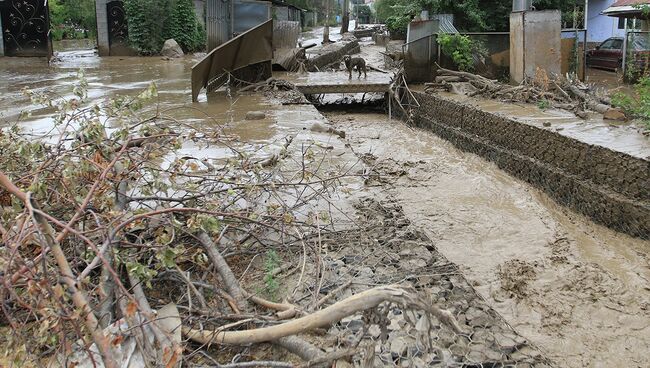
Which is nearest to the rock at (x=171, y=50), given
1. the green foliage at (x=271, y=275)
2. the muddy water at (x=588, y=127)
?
the muddy water at (x=588, y=127)

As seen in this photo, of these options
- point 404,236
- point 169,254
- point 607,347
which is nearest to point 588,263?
point 607,347

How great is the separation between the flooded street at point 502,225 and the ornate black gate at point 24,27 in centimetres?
863

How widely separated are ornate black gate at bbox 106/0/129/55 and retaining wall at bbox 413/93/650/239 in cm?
1712

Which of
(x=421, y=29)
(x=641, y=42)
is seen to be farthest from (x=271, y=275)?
(x=641, y=42)

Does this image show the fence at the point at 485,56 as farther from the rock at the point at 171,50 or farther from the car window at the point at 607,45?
the rock at the point at 171,50

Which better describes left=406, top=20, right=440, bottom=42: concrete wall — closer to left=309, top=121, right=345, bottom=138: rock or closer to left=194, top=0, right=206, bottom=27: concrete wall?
left=309, top=121, right=345, bottom=138: rock

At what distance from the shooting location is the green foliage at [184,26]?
2483 centimetres

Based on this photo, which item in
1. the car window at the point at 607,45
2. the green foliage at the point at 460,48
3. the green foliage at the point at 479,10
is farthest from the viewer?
the car window at the point at 607,45

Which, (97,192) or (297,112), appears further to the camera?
(297,112)

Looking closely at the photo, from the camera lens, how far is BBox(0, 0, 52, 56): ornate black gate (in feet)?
65.1

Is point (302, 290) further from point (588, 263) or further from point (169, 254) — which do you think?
point (588, 263)

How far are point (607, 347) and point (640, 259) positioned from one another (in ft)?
6.72

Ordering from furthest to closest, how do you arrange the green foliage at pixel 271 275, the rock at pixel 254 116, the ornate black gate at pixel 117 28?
the ornate black gate at pixel 117 28
the rock at pixel 254 116
the green foliage at pixel 271 275

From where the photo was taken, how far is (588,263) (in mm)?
6328
